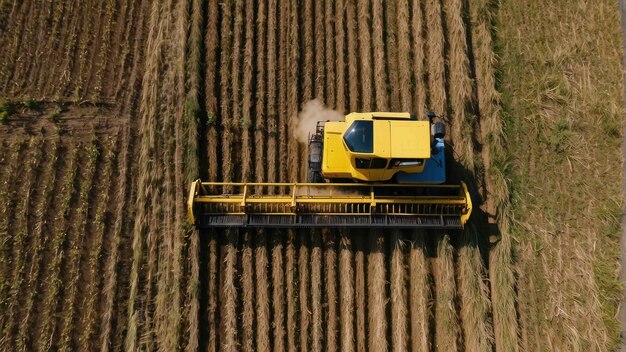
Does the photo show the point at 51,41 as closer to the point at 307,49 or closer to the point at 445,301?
the point at 307,49

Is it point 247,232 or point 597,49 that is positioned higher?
point 597,49

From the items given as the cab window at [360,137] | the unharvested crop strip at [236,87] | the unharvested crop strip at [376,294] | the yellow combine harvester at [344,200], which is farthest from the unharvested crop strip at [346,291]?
the unharvested crop strip at [236,87]

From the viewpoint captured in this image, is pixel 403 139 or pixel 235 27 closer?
pixel 403 139

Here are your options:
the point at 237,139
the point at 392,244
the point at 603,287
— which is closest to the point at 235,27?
the point at 237,139

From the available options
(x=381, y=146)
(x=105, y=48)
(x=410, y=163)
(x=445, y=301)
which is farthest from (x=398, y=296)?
(x=105, y=48)

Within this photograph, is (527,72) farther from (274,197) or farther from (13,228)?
(13,228)

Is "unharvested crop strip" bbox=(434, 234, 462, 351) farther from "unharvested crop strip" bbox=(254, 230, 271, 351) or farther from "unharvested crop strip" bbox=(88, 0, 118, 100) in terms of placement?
"unharvested crop strip" bbox=(88, 0, 118, 100)

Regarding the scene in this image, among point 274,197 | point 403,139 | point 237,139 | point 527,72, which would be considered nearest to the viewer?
point 403,139
